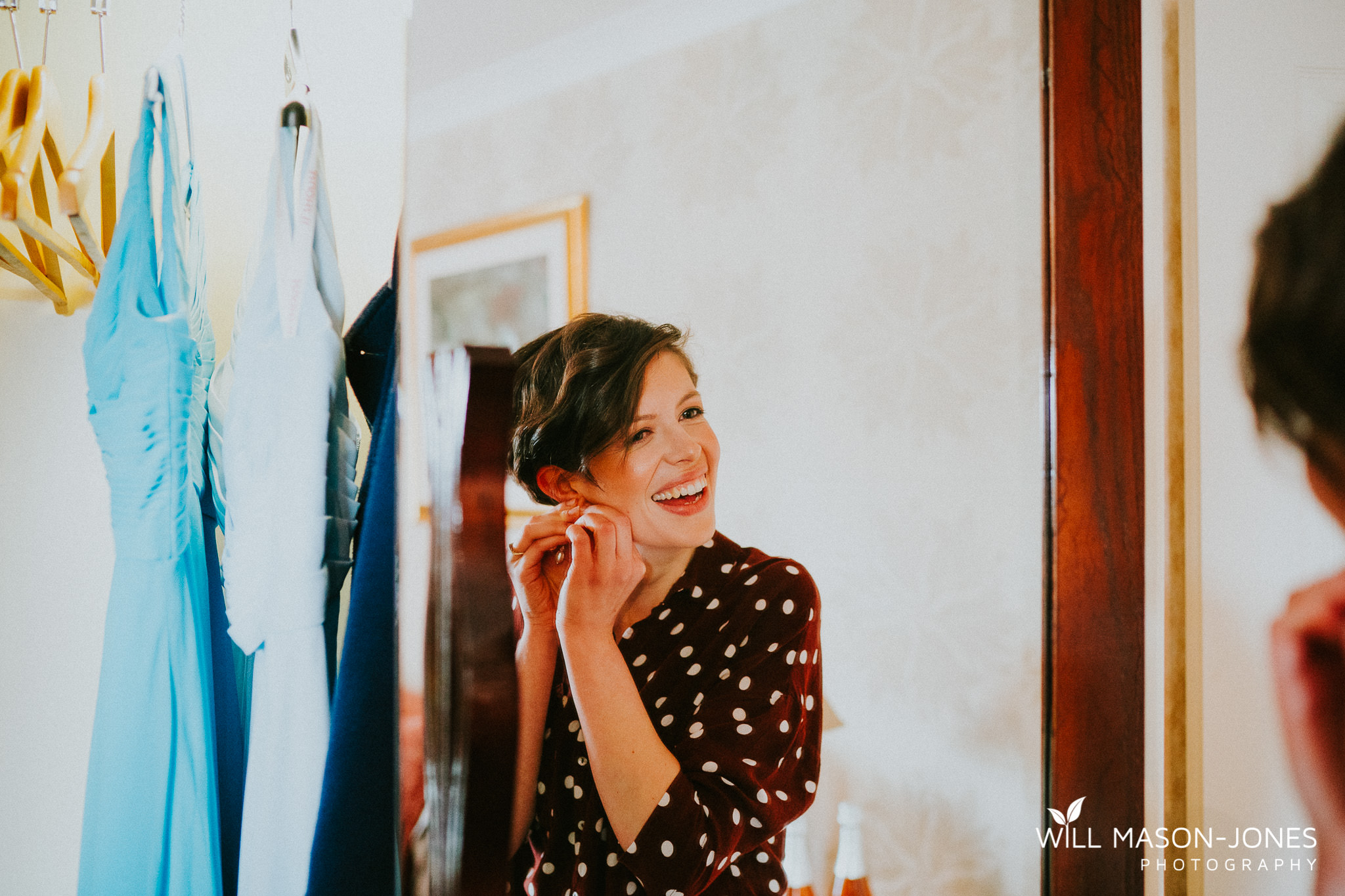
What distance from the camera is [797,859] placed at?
2.11 ft

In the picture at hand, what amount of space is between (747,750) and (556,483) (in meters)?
0.28

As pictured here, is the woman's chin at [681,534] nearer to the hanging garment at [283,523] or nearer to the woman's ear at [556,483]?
the woman's ear at [556,483]

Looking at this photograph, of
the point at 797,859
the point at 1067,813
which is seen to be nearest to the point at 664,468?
the point at 797,859

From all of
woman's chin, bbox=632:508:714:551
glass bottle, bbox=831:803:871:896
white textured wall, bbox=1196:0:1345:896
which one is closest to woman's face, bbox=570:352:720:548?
woman's chin, bbox=632:508:714:551

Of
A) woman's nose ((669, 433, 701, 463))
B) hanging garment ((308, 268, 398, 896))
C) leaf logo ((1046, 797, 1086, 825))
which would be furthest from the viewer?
leaf logo ((1046, 797, 1086, 825))

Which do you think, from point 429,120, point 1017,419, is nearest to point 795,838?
point 1017,419

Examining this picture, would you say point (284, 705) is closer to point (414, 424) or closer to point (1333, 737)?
point (414, 424)

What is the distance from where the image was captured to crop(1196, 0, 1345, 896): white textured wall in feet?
2.38

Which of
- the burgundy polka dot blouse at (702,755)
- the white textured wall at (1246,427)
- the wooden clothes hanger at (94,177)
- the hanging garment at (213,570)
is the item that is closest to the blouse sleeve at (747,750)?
the burgundy polka dot blouse at (702,755)

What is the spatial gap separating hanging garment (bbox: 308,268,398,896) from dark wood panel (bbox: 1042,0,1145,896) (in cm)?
65

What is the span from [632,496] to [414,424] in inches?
7.4

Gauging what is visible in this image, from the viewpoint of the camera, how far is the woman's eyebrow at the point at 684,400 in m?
0.58

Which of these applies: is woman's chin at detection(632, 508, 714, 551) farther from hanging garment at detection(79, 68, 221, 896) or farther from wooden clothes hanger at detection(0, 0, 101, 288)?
wooden clothes hanger at detection(0, 0, 101, 288)

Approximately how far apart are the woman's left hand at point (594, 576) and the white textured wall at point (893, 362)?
13cm
